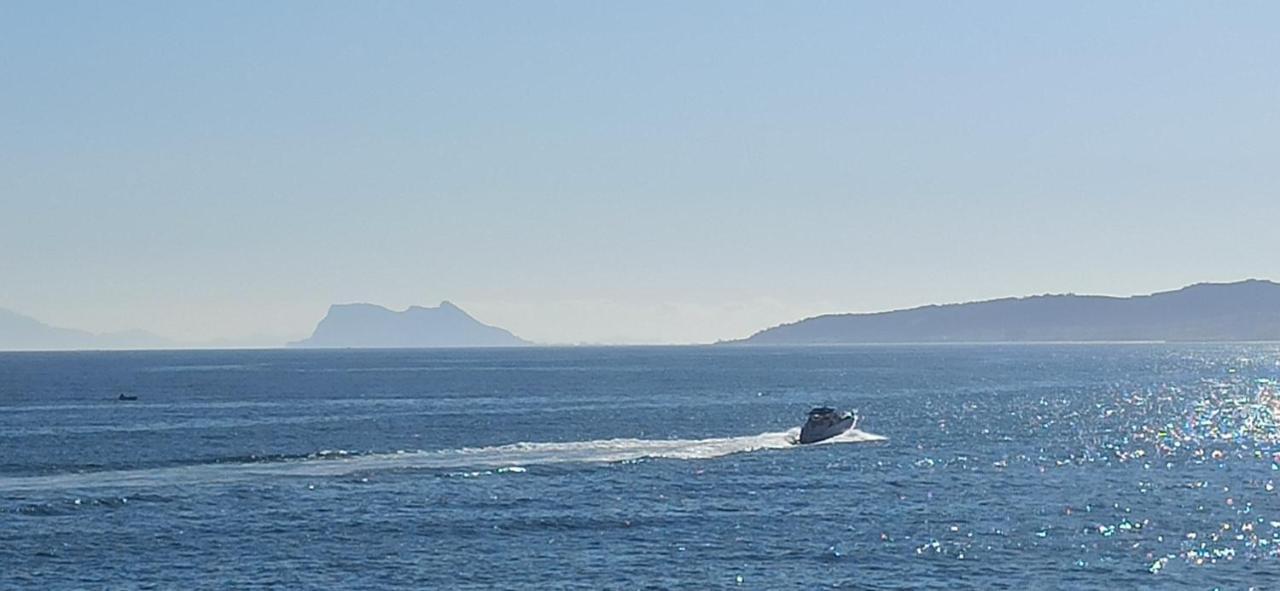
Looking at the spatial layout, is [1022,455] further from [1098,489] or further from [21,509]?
[21,509]

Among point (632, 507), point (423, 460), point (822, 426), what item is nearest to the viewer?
point (632, 507)

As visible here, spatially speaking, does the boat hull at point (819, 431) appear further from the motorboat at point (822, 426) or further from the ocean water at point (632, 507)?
the ocean water at point (632, 507)

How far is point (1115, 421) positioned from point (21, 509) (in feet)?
393

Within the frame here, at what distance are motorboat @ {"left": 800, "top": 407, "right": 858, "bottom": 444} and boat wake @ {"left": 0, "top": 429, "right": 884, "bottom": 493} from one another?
2.94ft

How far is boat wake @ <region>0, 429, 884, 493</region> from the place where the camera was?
10450cm

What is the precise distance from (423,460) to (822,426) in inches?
1636

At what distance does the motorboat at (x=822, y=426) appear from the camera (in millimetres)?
138250

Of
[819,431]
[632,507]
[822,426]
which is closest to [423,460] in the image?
[632,507]

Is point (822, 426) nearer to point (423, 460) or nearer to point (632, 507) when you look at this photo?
point (423, 460)

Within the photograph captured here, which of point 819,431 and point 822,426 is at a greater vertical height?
point 822,426

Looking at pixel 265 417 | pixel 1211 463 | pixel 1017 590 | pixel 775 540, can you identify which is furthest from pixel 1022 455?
pixel 265 417

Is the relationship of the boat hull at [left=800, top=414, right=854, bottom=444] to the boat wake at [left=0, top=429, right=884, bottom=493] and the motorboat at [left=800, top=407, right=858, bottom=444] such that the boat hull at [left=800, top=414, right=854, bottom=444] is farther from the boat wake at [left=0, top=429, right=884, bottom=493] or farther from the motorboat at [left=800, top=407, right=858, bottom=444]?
the boat wake at [left=0, top=429, right=884, bottom=493]

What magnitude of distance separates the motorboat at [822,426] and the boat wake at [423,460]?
2.94 feet

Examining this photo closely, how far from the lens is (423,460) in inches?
4633
